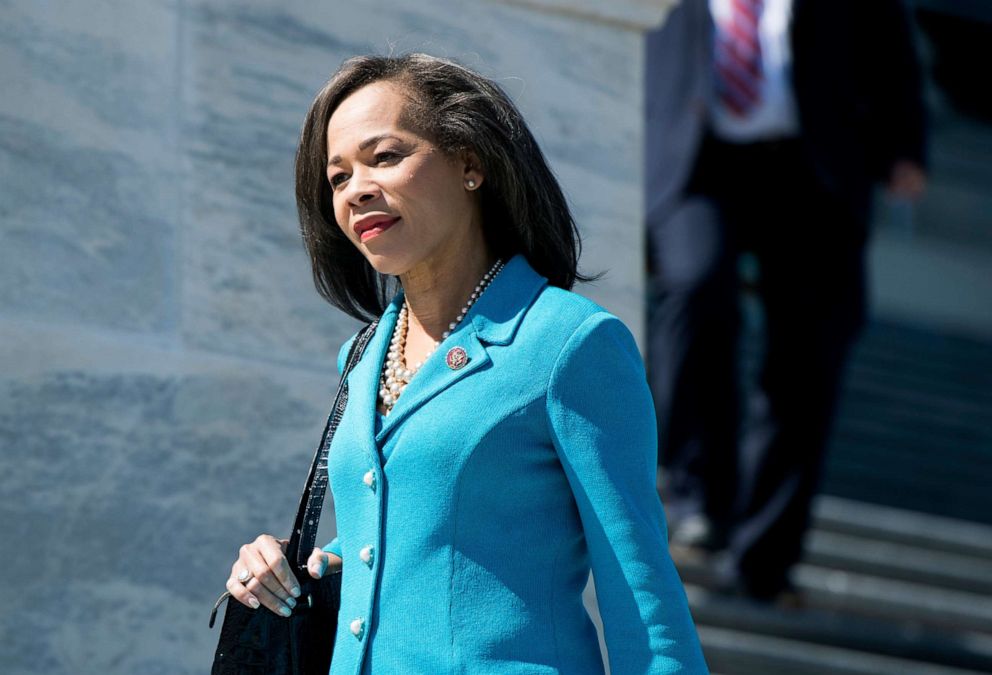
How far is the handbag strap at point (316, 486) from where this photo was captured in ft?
9.11

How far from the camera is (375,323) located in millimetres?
2967

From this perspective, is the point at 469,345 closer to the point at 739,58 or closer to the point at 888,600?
the point at 739,58

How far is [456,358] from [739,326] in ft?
11.3

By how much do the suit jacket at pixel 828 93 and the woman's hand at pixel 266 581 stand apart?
3.40 meters

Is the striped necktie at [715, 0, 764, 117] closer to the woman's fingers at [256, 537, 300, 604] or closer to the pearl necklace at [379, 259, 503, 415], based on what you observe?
the pearl necklace at [379, 259, 503, 415]

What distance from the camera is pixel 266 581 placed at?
2.67 meters

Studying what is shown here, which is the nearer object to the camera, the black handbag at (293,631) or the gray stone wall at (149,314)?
the black handbag at (293,631)

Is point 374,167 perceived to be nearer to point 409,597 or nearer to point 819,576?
point 409,597

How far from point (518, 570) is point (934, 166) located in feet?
41.2

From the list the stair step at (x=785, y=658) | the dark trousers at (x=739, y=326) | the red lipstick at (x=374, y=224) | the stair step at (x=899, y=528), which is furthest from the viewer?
the stair step at (x=899, y=528)

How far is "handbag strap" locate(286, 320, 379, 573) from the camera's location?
2.78 meters

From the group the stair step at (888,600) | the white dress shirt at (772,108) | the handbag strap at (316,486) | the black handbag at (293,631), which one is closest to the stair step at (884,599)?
the stair step at (888,600)

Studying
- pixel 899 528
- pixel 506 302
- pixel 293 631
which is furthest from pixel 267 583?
pixel 899 528

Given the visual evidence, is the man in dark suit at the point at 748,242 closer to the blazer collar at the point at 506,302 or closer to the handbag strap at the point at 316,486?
the handbag strap at the point at 316,486
